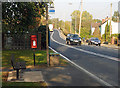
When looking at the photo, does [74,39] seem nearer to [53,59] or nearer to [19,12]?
[19,12]

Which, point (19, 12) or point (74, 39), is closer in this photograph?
point (19, 12)

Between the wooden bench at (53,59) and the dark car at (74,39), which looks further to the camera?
the dark car at (74,39)

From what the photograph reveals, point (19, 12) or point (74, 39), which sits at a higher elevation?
point (19, 12)

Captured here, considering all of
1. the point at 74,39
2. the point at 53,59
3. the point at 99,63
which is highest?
the point at 74,39

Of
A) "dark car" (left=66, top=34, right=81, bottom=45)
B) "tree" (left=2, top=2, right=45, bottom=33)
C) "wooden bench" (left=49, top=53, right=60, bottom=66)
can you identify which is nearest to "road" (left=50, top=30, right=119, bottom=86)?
"wooden bench" (left=49, top=53, right=60, bottom=66)

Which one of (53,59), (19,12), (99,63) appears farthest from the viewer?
(19,12)

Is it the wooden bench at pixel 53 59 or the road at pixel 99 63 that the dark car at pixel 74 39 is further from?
the wooden bench at pixel 53 59

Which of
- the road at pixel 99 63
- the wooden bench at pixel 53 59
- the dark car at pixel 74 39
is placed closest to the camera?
the road at pixel 99 63

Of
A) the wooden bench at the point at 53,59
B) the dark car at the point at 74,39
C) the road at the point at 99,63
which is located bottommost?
the road at the point at 99,63

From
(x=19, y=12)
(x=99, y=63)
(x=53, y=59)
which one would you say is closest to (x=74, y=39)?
(x=19, y=12)

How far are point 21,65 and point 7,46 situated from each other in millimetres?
15867

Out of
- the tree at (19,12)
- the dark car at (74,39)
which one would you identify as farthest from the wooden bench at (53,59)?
the dark car at (74,39)

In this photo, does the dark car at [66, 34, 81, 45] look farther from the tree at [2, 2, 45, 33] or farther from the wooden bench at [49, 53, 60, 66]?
the wooden bench at [49, 53, 60, 66]

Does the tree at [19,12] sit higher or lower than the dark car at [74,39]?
higher
